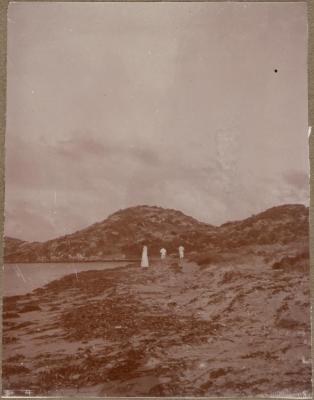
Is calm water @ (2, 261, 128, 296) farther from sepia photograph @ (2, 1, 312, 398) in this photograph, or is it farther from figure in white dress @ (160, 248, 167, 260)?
figure in white dress @ (160, 248, 167, 260)

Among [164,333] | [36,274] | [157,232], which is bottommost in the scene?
[164,333]

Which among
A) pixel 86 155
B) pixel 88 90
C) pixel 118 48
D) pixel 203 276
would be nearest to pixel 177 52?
pixel 118 48

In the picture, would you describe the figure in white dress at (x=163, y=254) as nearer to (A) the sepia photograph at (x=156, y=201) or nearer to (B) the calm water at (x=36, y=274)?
(A) the sepia photograph at (x=156, y=201)

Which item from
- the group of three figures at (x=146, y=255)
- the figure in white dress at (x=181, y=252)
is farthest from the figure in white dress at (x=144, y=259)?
the figure in white dress at (x=181, y=252)

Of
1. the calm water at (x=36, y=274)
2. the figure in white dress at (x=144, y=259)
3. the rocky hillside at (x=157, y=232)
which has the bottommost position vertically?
the calm water at (x=36, y=274)

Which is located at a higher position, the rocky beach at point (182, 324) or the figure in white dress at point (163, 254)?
the figure in white dress at point (163, 254)

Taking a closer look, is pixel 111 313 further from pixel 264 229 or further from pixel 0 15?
pixel 0 15

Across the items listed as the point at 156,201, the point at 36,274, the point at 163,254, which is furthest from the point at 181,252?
the point at 36,274

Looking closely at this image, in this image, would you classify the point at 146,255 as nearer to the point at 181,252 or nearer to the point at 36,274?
the point at 181,252
